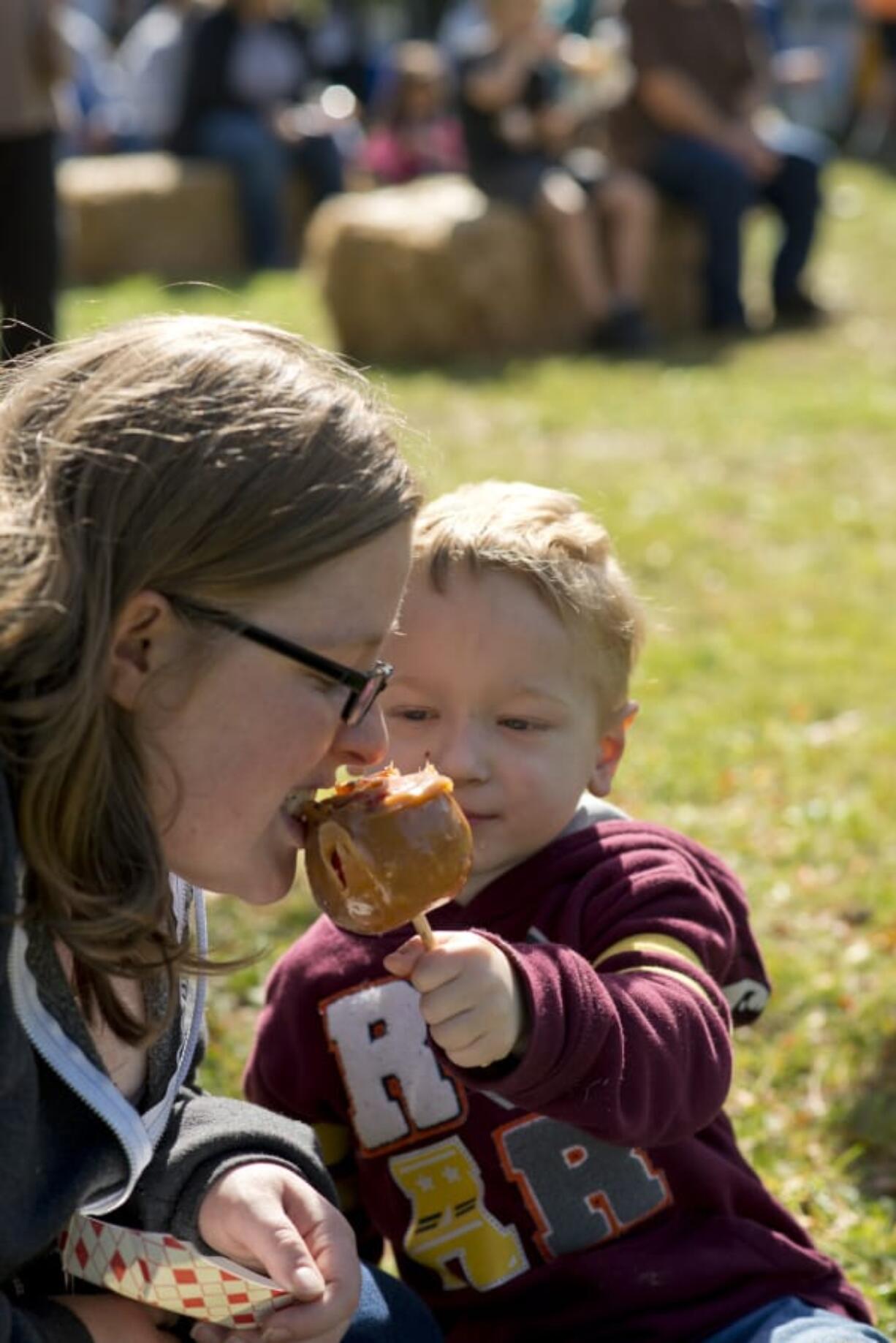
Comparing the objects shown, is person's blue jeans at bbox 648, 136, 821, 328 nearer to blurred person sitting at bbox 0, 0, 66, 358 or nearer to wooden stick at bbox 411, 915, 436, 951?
blurred person sitting at bbox 0, 0, 66, 358

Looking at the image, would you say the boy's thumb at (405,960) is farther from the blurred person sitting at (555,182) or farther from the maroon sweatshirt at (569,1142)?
the blurred person sitting at (555,182)

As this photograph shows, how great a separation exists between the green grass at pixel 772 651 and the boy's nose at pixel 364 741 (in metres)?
0.36

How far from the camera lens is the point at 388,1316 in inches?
87.4

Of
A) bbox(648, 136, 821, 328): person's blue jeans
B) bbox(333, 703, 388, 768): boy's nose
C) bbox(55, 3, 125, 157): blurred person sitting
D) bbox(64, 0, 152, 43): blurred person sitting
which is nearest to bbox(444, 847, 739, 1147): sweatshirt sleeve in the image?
bbox(333, 703, 388, 768): boy's nose

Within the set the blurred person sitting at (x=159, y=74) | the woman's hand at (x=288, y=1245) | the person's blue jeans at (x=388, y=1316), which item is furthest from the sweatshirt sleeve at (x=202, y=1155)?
the blurred person sitting at (x=159, y=74)

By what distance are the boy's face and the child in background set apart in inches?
550

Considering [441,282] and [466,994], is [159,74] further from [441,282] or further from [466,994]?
[466,994]

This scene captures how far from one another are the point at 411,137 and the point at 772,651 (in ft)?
36.6

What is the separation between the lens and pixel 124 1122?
186cm

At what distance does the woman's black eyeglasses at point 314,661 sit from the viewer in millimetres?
1742

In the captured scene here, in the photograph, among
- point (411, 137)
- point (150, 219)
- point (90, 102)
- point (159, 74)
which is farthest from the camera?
point (411, 137)

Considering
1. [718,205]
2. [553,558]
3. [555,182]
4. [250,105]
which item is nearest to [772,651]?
[553,558]

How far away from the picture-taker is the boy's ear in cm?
238

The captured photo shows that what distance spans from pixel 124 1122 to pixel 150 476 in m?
0.65
